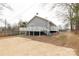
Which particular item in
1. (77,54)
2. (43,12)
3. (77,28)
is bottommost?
(77,54)

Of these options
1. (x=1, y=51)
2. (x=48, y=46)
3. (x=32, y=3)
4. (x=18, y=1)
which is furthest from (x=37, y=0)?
(x=1, y=51)

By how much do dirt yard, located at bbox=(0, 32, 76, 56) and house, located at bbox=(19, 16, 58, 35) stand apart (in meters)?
0.06

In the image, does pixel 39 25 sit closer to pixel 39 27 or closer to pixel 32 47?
pixel 39 27

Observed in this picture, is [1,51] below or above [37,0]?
below

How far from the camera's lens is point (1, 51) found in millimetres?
1878

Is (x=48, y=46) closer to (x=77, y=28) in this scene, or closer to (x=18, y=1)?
(x=77, y=28)

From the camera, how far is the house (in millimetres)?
1905

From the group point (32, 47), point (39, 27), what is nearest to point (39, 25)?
point (39, 27)

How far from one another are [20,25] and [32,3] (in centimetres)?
24

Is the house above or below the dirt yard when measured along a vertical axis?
above

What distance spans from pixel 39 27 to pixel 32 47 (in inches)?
8.0

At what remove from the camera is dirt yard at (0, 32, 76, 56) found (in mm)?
1885

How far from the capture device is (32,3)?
1.92m

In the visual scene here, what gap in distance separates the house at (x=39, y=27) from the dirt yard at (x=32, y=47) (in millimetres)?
58
